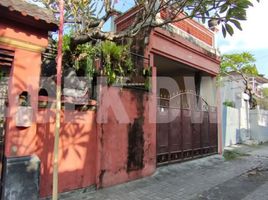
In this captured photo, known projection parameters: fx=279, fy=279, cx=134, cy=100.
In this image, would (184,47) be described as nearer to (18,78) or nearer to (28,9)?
(28,9)

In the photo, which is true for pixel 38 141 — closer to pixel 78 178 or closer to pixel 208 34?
pixel 78 178

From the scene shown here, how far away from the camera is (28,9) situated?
4832 mm

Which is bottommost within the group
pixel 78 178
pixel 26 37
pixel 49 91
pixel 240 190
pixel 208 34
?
pixel 240 190

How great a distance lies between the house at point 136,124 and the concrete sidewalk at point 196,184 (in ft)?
0.90

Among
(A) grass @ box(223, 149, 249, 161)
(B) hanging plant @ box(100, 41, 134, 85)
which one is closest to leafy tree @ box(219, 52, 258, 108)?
(A) grass @ box(223, 149, 249, 161)

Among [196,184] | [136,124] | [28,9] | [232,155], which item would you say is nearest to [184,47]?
[136,124]

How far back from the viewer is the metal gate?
855 cm

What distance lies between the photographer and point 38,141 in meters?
5.17

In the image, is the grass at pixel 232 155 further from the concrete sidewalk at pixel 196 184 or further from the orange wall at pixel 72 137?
the orange wall at pixel 72 137

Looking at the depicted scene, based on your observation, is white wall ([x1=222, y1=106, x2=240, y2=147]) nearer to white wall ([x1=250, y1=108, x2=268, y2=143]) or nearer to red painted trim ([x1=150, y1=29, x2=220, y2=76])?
white wall ([x1=250, y1=108, x2=268, y2=143])

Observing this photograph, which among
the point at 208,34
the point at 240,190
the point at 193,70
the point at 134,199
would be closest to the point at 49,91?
the point at 134,199

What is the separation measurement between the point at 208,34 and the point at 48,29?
25.8 ft

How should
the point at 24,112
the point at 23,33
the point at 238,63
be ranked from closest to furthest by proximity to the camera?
the point at 24,112 → the point at 23,33 → the point at 238,63

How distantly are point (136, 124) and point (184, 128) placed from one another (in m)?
2.95
